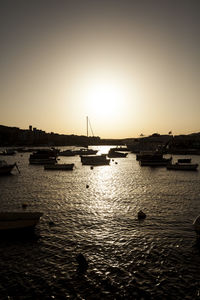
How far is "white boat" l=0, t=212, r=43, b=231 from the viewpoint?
1948cm

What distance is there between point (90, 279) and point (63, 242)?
5.60 meters

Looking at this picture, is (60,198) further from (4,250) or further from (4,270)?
(4,270)

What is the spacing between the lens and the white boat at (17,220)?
19.5 metres

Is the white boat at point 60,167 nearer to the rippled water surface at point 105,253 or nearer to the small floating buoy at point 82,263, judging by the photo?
the rippled water surface at point 105,253

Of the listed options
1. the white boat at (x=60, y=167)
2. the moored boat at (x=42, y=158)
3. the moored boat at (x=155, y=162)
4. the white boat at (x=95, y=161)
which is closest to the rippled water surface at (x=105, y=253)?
the white boat at (x=60, y=167)

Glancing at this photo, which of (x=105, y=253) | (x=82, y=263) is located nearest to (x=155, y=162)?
(x=105, y=253)

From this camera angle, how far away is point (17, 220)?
19.5 meters

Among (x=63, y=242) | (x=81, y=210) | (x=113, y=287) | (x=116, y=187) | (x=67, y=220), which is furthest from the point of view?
(x=116, y=187)

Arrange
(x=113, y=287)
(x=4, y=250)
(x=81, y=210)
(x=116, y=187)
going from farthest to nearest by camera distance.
Answer: (x=116, y=187)
(x=81, y=210)
(x=4, y=250)
(x=113, y=287)

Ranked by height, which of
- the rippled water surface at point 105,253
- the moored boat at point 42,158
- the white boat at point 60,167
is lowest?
the rippled water surface at point 105,253

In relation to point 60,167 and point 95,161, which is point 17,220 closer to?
point 60,167

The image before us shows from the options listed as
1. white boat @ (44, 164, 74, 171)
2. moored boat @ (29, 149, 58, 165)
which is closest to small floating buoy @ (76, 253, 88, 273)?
white boat @ (44, 164, 74, 171)

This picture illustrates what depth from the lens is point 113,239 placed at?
1923cm

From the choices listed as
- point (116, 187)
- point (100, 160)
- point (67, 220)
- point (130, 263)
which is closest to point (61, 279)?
point (130, 263)
